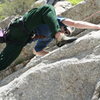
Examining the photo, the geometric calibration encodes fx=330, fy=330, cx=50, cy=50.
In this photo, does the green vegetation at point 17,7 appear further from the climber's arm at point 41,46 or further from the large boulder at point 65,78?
the large boulder at point 65,78

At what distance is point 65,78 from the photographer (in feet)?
24.9

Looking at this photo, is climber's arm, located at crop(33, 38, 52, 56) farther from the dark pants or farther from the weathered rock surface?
the weathered rock surface

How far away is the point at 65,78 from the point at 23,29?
7.13ft

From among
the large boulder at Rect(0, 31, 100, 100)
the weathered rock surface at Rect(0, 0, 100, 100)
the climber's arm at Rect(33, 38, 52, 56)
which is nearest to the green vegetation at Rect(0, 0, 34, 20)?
the climber's arm at Rect(33, 38, 52, 56)

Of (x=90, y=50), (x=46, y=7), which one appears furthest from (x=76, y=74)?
(x=46, y=7)

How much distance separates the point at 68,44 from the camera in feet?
28.7

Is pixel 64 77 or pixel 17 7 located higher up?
pixel 64 77

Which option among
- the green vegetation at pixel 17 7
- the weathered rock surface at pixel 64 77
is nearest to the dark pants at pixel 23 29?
the weathered rock surface at pixel 64 77

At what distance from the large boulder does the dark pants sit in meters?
0.98

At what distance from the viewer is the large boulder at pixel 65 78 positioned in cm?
736

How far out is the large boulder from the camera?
7359mm

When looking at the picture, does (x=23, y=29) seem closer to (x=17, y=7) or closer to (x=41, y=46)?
(x=41, y=46)

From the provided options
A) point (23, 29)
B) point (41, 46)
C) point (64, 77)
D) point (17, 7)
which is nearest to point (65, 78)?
point (64, 77)

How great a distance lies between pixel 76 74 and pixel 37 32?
231cm
